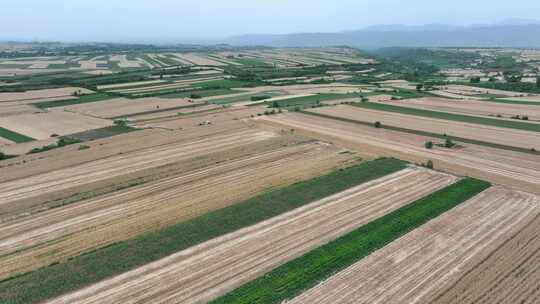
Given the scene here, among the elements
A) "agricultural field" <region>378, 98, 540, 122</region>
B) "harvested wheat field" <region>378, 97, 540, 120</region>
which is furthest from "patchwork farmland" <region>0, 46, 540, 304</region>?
"harvested wheat field" <region>378, 97, 540, 120</region>

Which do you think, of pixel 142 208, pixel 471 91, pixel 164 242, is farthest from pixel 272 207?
pixel 471 91

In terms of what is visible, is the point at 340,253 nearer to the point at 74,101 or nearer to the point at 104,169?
the point at 104,169

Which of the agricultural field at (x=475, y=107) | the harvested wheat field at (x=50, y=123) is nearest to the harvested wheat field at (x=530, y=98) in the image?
the agricultural field at (x=475, y=107)

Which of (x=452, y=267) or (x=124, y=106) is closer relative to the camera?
(x=452, y=267)

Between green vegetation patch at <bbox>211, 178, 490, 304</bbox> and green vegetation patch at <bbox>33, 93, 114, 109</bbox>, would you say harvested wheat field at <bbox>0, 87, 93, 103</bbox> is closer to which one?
green vegetation patch at <bbox>33, 93, 114, 109</bbox>

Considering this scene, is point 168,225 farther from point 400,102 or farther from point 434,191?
point 400,102

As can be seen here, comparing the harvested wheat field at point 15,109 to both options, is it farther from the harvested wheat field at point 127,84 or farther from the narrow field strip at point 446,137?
→ the narrow field strip at point 446,137
